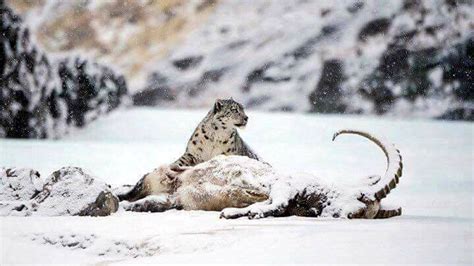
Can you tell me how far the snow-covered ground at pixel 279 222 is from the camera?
9.05 ft

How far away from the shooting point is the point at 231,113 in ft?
14.7

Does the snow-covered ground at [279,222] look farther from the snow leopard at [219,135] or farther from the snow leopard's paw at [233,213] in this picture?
the snow leopard at [219,135]

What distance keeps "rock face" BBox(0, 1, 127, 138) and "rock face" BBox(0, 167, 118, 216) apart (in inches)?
170

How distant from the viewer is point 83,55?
870cm

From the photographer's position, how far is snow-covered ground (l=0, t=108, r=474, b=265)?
276 centimetres

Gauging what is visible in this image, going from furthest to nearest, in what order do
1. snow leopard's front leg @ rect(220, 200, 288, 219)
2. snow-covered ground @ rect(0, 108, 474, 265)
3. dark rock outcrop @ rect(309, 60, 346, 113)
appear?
dark rock outcrop @ rect(309, 60, 346, 113) < snow leopard's front leg @ rect(220, 200, 288, 219) < snow-covered ground @ rect(0, 108, 474, 265)

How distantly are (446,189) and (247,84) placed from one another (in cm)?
442

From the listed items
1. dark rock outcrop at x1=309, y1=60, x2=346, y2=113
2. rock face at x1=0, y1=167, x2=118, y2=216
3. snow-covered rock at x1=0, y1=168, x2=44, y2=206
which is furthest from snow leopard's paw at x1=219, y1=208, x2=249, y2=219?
dark rock outcrop at x1=309, y1=60, x2=346, y2=113

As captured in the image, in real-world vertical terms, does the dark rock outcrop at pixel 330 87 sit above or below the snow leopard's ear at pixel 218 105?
above

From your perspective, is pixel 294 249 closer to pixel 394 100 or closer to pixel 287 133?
pixel 287 133

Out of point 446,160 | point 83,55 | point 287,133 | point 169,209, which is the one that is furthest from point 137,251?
point 83,55

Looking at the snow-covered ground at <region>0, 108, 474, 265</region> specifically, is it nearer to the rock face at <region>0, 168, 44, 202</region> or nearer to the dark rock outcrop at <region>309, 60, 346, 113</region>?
the rock face at <region>0, 168, 44, 202</region>

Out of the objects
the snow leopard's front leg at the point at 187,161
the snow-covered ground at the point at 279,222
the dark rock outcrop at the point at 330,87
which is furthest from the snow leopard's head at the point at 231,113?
the dark rock outcrop at the point at 330,87

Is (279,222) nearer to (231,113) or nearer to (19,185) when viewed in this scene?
(19,185)
